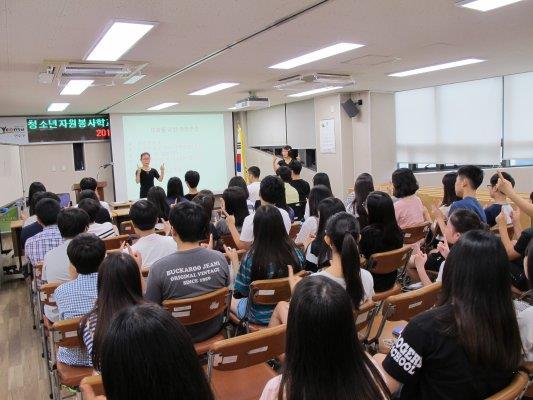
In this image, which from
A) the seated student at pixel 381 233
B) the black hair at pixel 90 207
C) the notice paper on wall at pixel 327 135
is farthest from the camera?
the notice paper on wall at pixel 327 135

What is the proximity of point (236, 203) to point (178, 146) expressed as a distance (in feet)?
25.3

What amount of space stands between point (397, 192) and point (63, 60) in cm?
348

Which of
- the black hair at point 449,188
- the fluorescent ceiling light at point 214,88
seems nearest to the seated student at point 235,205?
the black hair at point 449,188

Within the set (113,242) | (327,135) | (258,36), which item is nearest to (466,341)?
(258,36)

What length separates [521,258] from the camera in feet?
10.1

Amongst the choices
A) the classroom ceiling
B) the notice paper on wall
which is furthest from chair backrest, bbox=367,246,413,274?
the notice paper on wall

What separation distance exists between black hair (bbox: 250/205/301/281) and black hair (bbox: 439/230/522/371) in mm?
1315

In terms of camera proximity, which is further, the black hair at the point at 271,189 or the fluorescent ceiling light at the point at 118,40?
the black hair at the point at 271,189

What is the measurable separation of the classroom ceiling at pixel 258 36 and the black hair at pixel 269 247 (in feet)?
4.50

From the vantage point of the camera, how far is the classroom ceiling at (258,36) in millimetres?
2961

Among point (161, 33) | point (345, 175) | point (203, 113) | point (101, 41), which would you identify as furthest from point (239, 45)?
point (203, 113)

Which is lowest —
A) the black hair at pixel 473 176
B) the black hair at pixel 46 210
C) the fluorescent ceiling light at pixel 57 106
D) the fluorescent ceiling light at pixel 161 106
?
the black hair at pixel 46 210

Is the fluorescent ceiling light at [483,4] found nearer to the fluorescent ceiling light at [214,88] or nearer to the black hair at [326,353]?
the black hair at [326,353]

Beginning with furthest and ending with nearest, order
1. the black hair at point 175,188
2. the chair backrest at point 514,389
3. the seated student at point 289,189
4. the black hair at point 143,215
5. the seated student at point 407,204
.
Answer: the seated student at point 289,189
the black hair at point 175,188
the seated student at point 407,204
the black hair at point 143,215
the chair backrest at point 514,389
